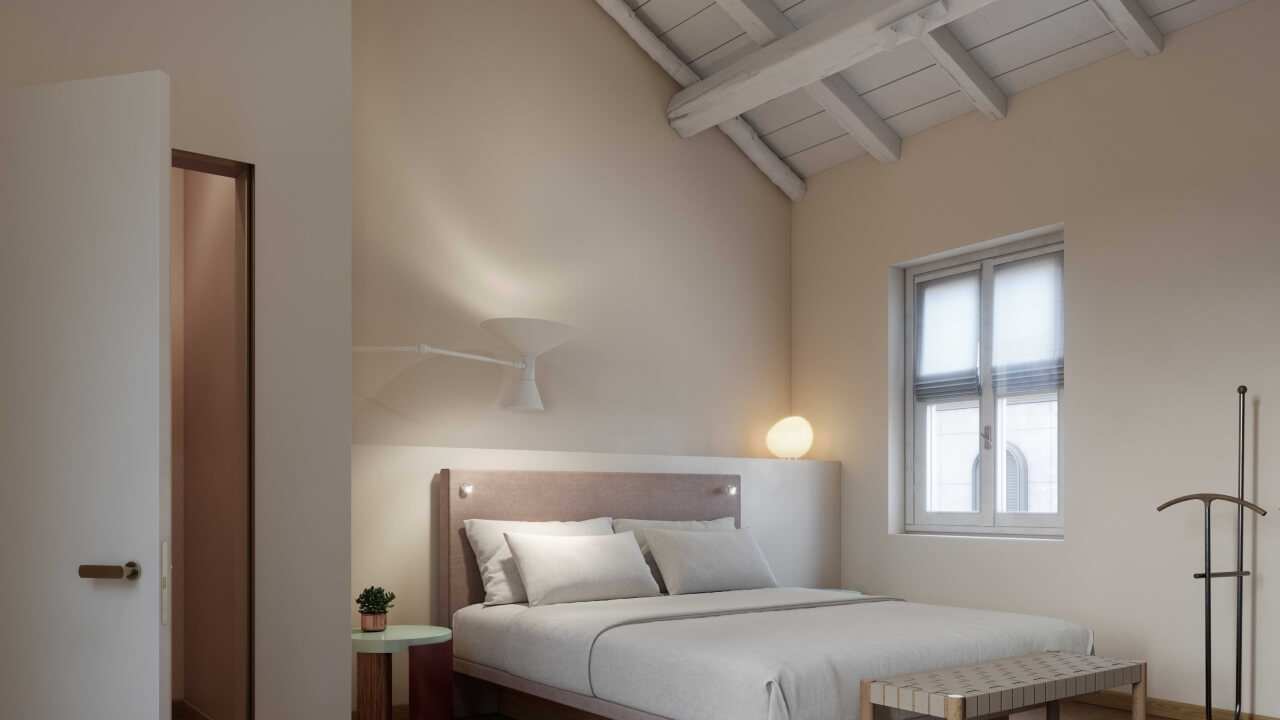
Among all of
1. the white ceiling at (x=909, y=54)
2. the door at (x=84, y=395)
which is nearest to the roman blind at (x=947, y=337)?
the white ceiling at (x=909, y=54)

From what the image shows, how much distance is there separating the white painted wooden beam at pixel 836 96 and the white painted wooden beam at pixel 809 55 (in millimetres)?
115

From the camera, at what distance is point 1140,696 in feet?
11.8

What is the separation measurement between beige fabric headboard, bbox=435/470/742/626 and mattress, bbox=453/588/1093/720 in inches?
7.9

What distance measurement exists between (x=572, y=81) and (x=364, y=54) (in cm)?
120

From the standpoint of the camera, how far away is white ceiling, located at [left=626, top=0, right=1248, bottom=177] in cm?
477

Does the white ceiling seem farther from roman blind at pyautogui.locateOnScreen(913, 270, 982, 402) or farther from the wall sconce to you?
the wall sconce

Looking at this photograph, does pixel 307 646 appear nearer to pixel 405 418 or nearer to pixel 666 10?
pixel 405 418

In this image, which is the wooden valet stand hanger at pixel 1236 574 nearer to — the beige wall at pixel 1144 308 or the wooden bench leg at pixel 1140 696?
the beige wall at pixel 1144 308

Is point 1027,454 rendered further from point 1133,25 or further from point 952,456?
point 1133,25

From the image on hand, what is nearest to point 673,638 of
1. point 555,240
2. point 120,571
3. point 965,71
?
point 120,571

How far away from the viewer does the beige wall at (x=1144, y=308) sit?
170 inches

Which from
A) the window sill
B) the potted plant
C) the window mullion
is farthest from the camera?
the window mullion

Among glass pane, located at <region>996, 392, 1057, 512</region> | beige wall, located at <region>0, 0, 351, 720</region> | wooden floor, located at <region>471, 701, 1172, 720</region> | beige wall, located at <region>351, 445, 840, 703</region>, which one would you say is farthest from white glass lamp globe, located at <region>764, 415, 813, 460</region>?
beige wall, located at <region>0, 0, 351, 720</region>

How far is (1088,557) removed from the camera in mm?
4816
